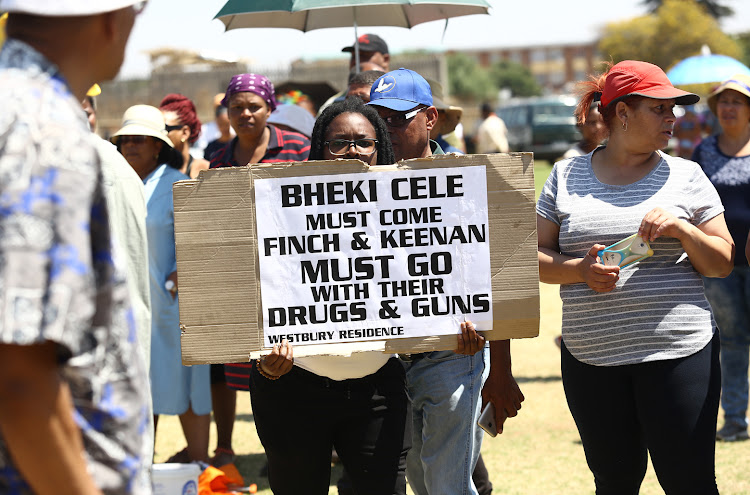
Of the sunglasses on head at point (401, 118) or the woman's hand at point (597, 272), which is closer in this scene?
the woman's hand at point (597, 272)

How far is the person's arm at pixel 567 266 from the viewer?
11.6 feet

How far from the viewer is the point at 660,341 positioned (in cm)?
360

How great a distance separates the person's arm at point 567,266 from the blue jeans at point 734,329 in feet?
9.50

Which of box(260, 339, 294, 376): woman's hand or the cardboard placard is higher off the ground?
the cardboard placard

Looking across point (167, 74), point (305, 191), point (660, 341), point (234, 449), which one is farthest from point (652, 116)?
point (167, 74)

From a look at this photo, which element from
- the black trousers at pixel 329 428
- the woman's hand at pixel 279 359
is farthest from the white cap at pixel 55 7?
the black trousers at pixel 329 428

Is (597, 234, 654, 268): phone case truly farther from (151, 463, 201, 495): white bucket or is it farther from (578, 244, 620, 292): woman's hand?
(151, 463, 201, 495): white bucket

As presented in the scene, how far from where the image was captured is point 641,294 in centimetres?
363

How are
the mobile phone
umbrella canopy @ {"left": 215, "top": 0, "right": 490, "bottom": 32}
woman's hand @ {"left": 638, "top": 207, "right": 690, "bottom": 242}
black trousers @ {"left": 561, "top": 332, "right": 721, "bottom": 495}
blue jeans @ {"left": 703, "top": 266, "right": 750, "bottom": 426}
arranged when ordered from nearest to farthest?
1. woman's hand @ {"left": 638, "top": 207, "right": 690, "bottom": 242}
2. black trousers @ {"left": 561, "top": 332, "right": 721, "bottom": 495}
3. the mobile phone
4. blue jeans @ {"left": 703, "top": 266, "right": 750, "bottom": 426}
5. umbrella canopy @ {"left": 215, "top": 0, "right": 490, "bottom": 32}

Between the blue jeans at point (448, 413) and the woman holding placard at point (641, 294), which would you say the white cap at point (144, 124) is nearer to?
the blue jeans at point (448, 413)

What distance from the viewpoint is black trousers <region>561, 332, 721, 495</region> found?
3.57 metres

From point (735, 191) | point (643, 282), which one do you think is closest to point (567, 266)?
point (643, 282)

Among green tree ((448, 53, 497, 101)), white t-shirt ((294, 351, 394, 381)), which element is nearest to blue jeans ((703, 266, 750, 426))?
white t-shirt ((294, 351, 394, 381))

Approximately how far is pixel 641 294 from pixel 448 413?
88 centimetres
